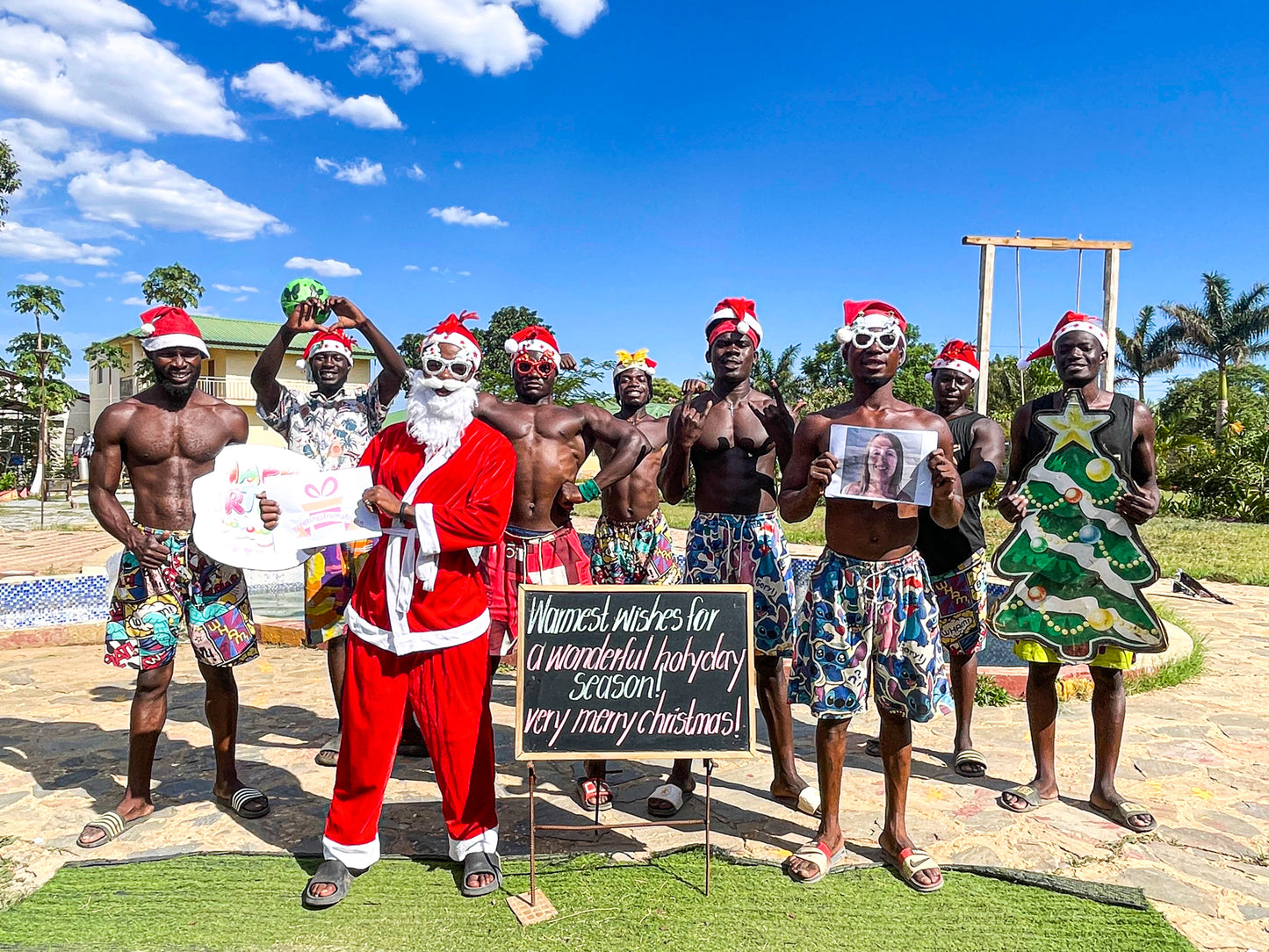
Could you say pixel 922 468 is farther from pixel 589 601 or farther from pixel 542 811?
pixel 542 811

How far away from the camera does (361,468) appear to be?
3580mm

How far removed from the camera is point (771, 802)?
173 inches

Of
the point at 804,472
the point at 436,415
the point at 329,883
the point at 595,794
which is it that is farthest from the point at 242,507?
the point at 804,472

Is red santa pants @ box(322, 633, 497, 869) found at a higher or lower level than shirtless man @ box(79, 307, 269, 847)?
lower

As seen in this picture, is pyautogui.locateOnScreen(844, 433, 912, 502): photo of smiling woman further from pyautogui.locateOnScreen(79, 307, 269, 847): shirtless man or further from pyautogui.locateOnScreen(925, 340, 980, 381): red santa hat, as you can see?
pyautogui.locateOnScreen(79, 307, 269, 847): shirtless man

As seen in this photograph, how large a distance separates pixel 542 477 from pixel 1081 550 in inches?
109

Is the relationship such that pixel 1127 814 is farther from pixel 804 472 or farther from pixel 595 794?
pixel 595 794

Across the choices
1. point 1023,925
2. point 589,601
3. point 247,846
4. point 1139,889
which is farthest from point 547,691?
point 1139,889

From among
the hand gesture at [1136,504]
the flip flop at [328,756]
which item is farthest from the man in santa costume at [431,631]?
the hand gesture at [1136,504]

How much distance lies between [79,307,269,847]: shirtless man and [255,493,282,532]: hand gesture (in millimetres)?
556

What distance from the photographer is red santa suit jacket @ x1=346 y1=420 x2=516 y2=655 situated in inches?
132

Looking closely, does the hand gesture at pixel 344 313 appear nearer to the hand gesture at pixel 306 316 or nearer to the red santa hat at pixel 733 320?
the hand gesture at pixel 306 316

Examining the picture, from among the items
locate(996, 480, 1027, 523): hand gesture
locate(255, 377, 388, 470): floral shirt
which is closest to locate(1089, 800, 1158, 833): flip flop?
locate(996, 480, 1027, 523): hand gesture

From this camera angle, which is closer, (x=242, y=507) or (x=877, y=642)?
(x=877, y=642)
